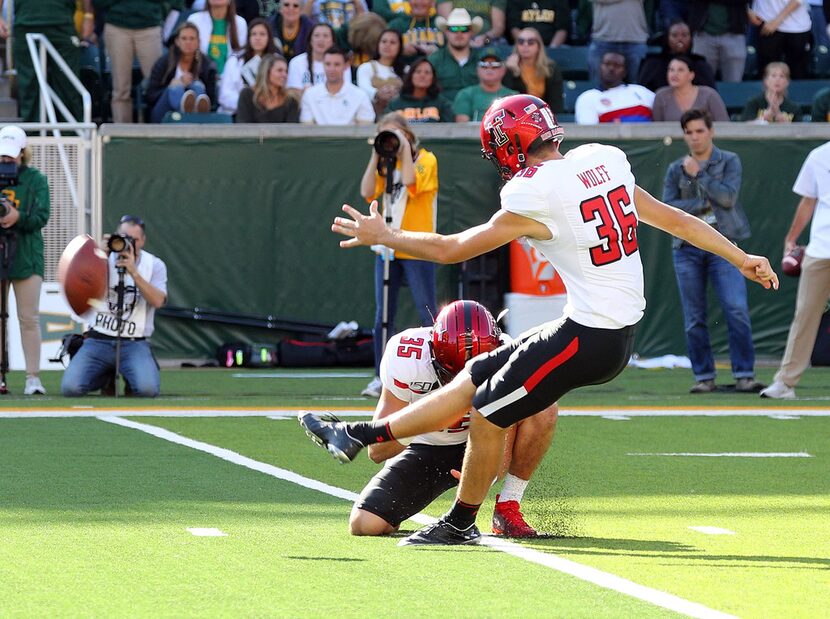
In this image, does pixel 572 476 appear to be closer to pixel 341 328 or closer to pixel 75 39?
pixel 341 328

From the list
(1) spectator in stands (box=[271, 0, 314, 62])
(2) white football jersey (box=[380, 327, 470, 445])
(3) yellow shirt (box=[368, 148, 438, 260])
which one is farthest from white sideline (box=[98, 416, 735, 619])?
(1) spectator in stands (box=[271, 0, 314, 62])

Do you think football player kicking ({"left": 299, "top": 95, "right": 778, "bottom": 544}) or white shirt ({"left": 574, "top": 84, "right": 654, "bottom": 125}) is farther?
white shirt ({"left": 574, "top": 84, "right": 654, "bottom": 125})

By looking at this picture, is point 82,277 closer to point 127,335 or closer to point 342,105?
point 127,335

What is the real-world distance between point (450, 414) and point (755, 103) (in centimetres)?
1180

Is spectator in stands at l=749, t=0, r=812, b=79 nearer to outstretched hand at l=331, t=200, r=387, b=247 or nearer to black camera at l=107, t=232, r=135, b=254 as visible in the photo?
black camera at l=107, t=232, r=135, b=254

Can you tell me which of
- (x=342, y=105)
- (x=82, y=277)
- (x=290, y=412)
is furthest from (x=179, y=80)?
(x=290, y=412)

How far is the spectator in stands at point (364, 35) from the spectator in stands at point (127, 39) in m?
2.20

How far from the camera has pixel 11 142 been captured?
12625mm

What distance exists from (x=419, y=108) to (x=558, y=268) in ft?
34.2

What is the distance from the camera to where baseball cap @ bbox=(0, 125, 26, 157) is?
12.6 meters

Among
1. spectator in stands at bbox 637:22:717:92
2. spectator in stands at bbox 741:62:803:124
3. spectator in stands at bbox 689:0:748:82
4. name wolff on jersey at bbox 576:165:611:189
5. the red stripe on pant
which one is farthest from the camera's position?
spectator in stands at bbox 689:0:748:82

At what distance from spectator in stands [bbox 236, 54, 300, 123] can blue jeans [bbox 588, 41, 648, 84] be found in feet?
12.0

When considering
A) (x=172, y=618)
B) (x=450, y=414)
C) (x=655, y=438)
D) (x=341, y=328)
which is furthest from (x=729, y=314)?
(x=172, y=618)

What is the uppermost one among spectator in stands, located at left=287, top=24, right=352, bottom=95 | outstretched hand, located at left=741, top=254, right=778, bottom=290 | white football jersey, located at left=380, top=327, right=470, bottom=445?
spectator in stands, located at left=287, top=24, right=352, bottom=95
